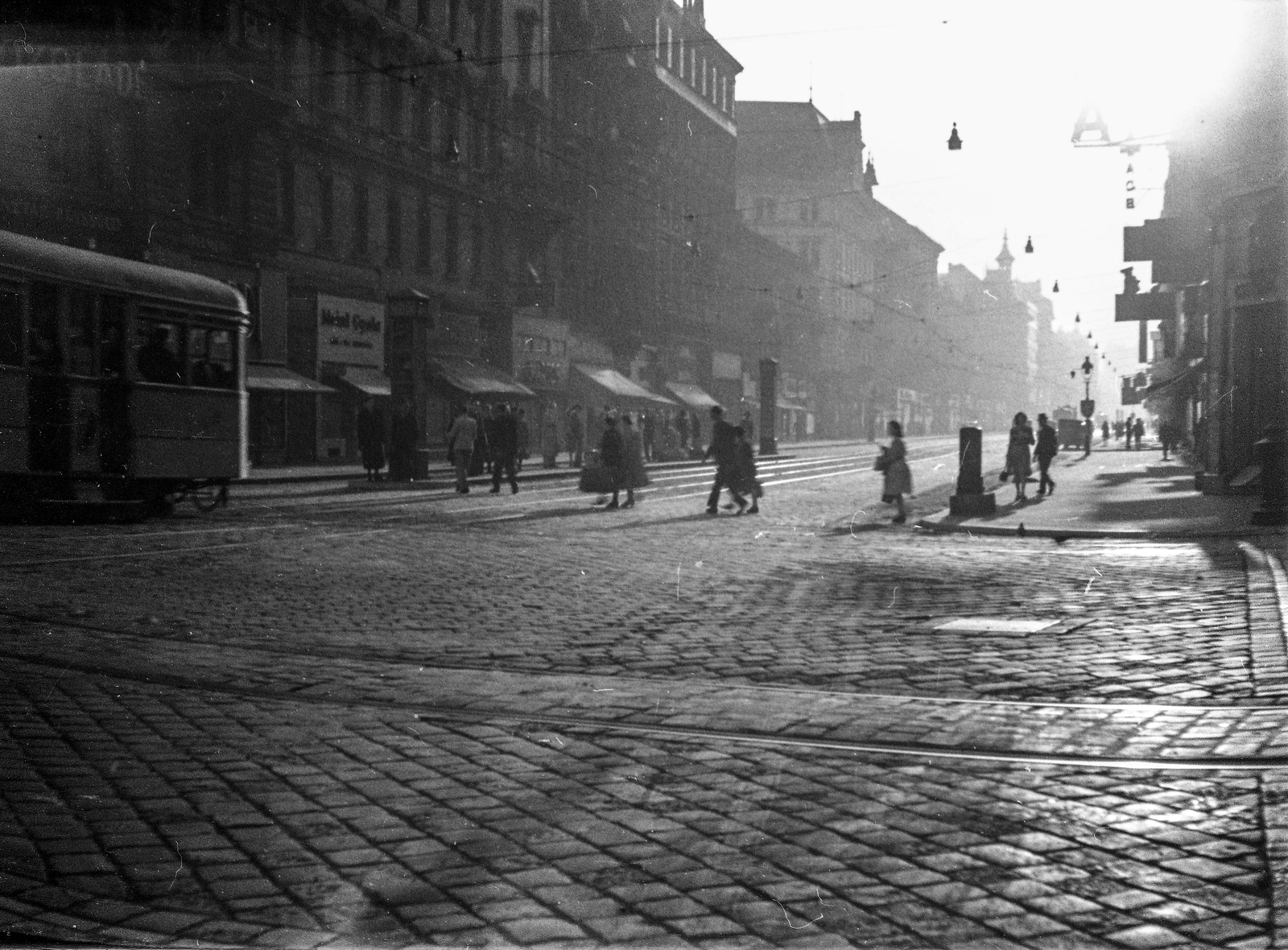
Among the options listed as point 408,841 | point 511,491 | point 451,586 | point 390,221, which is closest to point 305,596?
point 451,586

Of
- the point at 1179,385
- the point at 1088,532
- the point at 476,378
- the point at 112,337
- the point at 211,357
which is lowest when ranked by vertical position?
the point at 1088,532

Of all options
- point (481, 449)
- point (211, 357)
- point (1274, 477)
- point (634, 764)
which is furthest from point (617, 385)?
point (634, 764)

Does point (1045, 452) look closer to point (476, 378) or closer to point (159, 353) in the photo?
point (159, 353)

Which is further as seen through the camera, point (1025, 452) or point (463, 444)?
point (463, 444)

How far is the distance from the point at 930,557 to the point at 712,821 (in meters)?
10.7

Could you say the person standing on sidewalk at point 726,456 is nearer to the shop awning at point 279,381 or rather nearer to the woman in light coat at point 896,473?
the woman in light coat at point 896,473

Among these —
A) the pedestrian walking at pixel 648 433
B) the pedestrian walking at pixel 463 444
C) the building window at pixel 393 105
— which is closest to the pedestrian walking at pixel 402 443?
the pedestrian walking at pixel 463 444

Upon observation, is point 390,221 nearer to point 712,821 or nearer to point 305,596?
point 305,596

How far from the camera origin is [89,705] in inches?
259

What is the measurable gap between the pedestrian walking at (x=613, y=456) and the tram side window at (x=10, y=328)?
963 cm

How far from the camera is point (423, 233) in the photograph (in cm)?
4403

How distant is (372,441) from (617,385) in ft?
83.6

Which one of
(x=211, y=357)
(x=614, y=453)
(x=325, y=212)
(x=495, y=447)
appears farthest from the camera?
(x=325, y=212)

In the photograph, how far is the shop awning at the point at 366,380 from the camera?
39.6 metres
